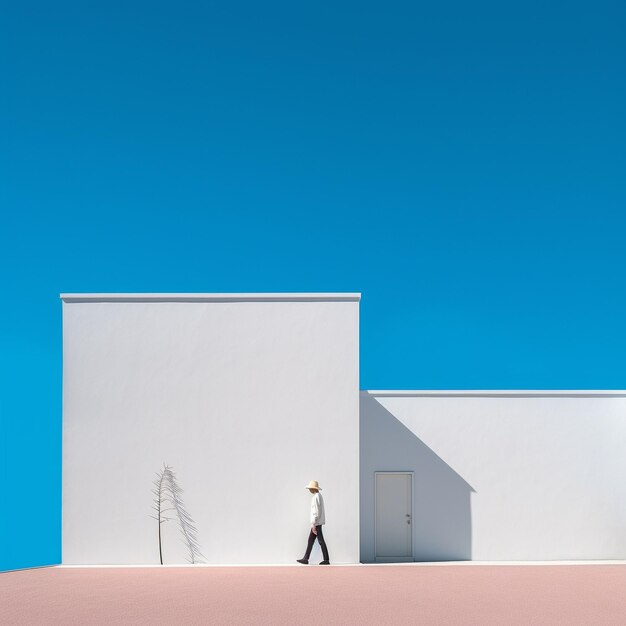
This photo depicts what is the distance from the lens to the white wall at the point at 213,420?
13.9 metres

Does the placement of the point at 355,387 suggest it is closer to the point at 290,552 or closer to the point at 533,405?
the point at 290,552

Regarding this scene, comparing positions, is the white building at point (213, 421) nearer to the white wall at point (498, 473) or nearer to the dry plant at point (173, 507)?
the dry plant at point (173, 507)

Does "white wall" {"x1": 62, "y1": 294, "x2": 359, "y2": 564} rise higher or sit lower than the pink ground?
higher

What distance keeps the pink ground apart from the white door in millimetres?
1613

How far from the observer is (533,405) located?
1583 cm

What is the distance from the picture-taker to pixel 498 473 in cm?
1558

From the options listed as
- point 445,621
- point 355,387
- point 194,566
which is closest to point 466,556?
point 355,387

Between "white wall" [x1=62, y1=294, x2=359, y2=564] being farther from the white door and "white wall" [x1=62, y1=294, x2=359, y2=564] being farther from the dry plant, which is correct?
the white door

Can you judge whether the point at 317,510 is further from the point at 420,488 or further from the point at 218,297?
the point at 218,297

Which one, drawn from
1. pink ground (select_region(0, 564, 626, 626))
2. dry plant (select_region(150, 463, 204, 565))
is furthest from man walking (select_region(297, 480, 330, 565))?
dry plant (select_region(150, 463, 204, 565))

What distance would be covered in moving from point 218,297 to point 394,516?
5.72m

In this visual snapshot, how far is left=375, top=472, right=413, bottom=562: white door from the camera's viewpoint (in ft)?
50.4

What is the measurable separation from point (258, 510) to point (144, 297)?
4509 mm

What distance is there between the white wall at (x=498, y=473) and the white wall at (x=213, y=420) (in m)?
1.82
